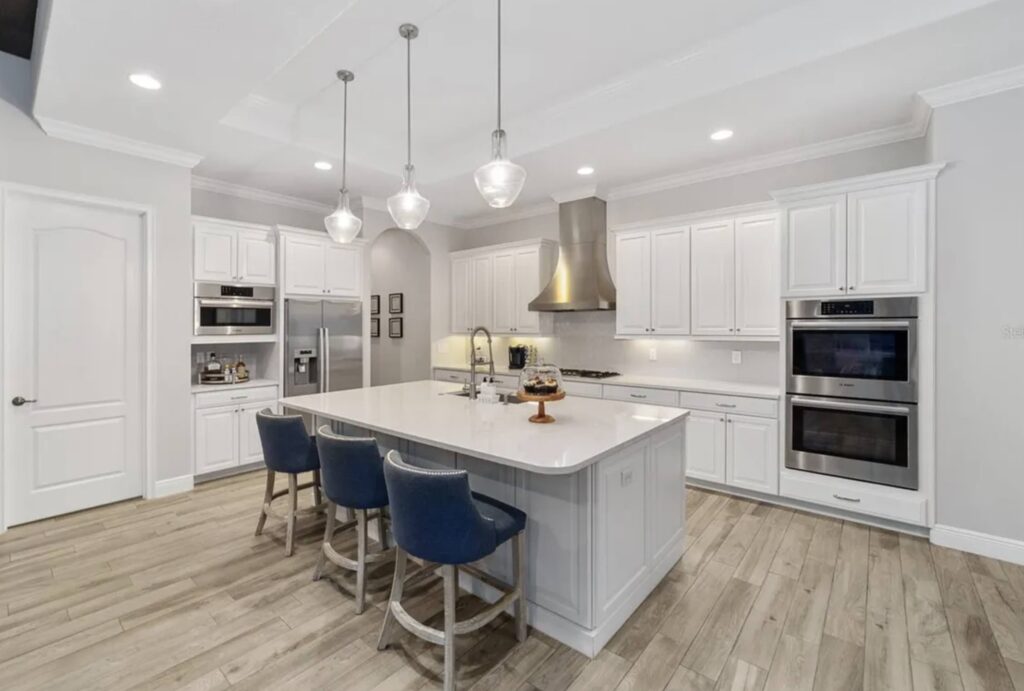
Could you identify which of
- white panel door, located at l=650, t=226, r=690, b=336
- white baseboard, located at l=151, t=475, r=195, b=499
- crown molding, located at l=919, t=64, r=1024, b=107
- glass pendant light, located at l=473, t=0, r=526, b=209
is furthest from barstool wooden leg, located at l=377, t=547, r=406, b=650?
crown molding, located at l=919, t=64, r=1024, b=107

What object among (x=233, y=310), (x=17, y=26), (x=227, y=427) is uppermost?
(x=17, y=26)

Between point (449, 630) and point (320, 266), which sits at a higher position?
point (320, 266)

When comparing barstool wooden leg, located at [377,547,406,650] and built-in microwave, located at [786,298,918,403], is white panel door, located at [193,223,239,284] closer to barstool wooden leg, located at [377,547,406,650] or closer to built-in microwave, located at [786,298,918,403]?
barstool wooden leg, located at [377,547,406,650]

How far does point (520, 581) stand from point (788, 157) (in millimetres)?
4073

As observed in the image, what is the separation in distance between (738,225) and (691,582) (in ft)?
9.76

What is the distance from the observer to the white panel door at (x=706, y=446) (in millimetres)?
4039

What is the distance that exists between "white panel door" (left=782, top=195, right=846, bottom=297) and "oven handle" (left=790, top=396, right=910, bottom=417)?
2.60 ft

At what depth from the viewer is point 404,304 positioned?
7.21 meters

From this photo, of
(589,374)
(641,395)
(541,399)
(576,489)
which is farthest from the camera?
(589,374)

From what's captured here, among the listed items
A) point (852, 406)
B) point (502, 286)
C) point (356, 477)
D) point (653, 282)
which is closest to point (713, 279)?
point (653, 282)

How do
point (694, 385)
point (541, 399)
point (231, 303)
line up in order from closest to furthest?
point (541, 399) → point (694, 385) → point (231, 303)

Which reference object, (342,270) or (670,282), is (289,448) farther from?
(670,282)

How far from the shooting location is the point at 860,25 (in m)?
2.51

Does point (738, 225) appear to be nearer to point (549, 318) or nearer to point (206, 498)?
point (549, 318)
